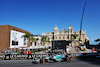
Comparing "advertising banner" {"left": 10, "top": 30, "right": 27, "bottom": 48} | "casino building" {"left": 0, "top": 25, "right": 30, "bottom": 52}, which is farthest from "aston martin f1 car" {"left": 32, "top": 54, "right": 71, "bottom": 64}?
"advertising banner" {"left": 10, "top": 30, "right": 27, "bottom": 48}

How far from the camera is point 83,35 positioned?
325 ft

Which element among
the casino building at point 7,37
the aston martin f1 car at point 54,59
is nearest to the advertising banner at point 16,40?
the casino building at point 7,37

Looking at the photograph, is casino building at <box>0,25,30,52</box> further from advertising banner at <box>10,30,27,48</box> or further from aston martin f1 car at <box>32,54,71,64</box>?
aston martin f1 car at <box>32,54,71,64</box>

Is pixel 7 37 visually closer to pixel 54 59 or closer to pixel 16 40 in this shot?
pixel 16 40

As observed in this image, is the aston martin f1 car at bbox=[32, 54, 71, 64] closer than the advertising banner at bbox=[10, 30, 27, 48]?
Yes

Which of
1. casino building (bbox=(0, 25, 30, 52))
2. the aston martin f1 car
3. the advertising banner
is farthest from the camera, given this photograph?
the advertising banner

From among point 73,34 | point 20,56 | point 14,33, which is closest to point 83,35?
point 73,34

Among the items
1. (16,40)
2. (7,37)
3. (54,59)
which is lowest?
(54,59)

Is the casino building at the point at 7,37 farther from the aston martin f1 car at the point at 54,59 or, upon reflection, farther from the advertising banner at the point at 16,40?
the aston martin f1 car at the point at 54,59

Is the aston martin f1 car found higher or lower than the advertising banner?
lower

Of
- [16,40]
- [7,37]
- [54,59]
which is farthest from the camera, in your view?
[16,40]

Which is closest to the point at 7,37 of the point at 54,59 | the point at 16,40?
the point at 16,40

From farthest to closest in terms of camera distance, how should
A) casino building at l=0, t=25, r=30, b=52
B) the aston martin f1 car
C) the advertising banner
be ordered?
the advertising banner < casino building at l=0, t=25, r=30, b=52 < the aston martin f1 car

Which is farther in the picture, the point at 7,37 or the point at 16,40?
the point at 16,40
